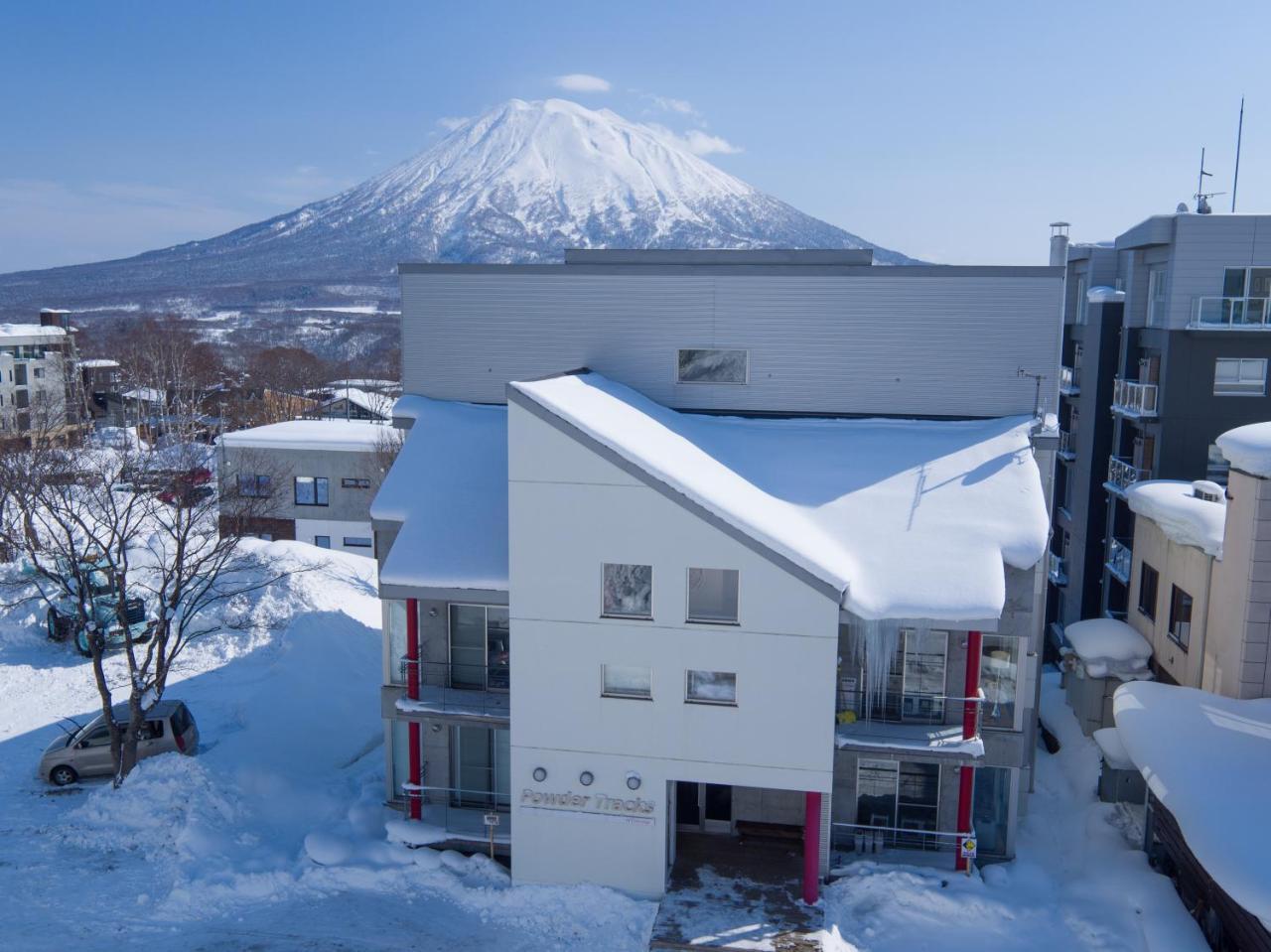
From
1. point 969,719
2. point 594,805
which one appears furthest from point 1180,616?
point 594,805

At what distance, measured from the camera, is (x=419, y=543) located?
62.1 ft

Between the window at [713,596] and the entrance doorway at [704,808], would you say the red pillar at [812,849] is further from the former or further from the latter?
the window at [713,596]

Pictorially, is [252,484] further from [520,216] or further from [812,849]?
[520,216]

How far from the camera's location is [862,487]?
19531 mm

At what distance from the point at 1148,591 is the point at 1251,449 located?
25.0ft

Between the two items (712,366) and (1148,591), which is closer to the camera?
(712,366)

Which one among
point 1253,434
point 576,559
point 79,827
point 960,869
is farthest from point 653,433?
point 79,827

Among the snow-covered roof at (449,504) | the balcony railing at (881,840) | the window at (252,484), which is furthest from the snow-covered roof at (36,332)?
the balcony railing at (881,840)

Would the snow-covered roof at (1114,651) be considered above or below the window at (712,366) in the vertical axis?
below

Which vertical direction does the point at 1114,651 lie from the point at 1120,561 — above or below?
below

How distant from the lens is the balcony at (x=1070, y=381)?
33.7 m

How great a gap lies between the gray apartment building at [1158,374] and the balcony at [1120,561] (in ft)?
0.13

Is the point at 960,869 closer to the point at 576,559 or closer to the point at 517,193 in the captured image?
the point at 576,559

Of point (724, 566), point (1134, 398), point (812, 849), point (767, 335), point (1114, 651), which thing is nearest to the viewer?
point (724, 566)
